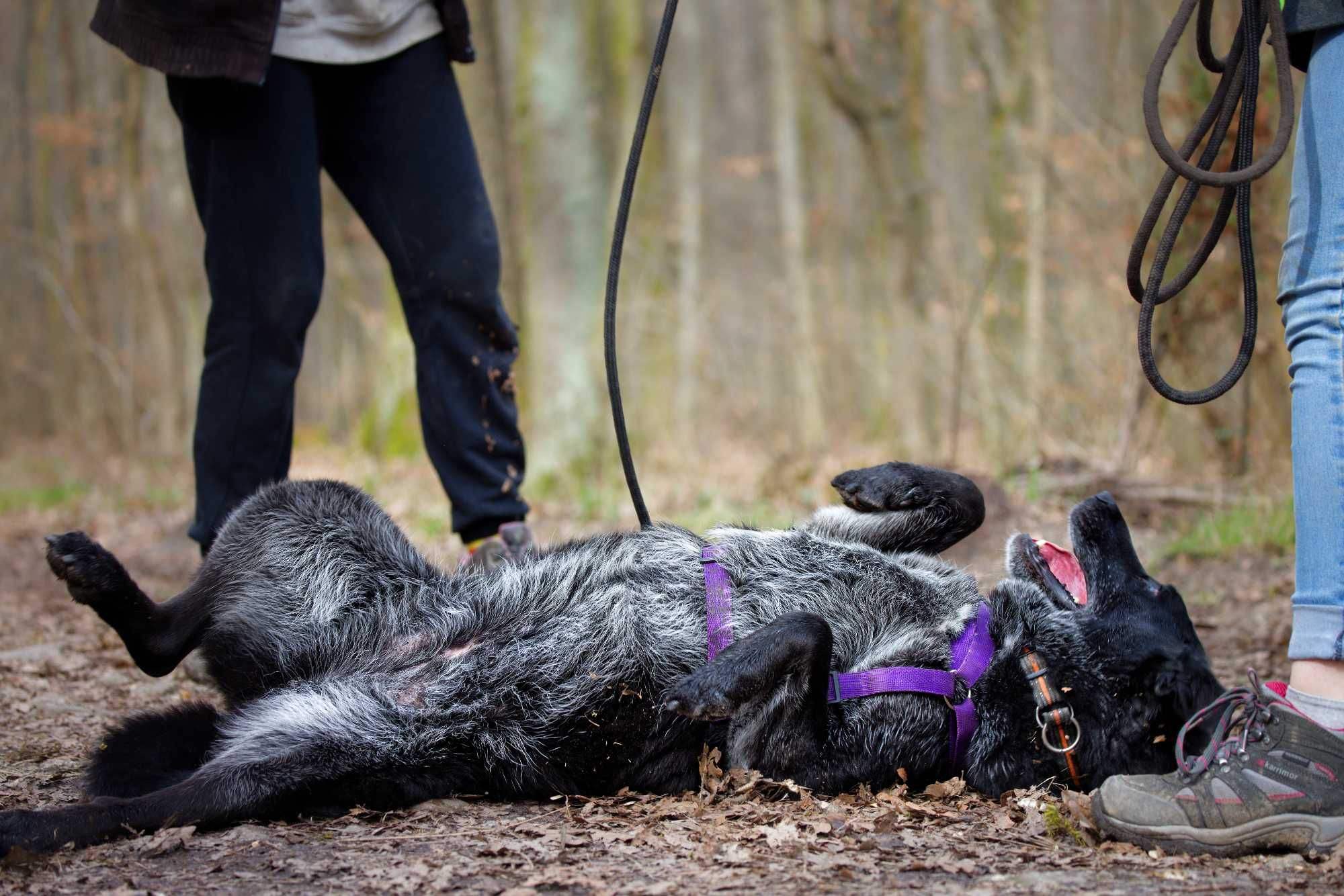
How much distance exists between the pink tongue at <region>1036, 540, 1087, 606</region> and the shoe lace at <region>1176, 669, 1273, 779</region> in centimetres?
58

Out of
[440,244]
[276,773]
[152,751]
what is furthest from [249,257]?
[276,773]

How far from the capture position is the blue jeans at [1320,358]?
A: 2379 millimetres

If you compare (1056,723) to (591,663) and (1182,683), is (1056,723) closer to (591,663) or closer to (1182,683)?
(1182,683)

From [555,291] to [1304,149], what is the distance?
694 cm

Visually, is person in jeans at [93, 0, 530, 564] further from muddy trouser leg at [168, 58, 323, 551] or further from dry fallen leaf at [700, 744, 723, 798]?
dry fallen leaf at [700, 744, 723, 798]

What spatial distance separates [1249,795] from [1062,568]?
0.93 metres

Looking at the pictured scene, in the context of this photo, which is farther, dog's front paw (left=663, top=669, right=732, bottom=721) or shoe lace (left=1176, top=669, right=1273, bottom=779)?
dog's front paw (left=663, top=669, right=732, bottom=721)

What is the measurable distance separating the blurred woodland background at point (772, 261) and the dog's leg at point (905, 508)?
416 cm

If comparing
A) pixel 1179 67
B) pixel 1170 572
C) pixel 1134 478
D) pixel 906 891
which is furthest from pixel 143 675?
pixel 1179 67

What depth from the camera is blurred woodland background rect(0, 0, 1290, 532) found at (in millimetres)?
7906

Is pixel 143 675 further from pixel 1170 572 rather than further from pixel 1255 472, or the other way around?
pixel 1255 472

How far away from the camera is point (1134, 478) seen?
7.05 meters

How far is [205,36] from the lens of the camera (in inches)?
135

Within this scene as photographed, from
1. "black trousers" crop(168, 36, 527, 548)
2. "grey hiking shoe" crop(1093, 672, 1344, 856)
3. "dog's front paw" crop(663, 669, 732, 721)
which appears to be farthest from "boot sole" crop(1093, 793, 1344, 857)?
"black trousers" crop(168, 36, 527, 548)
